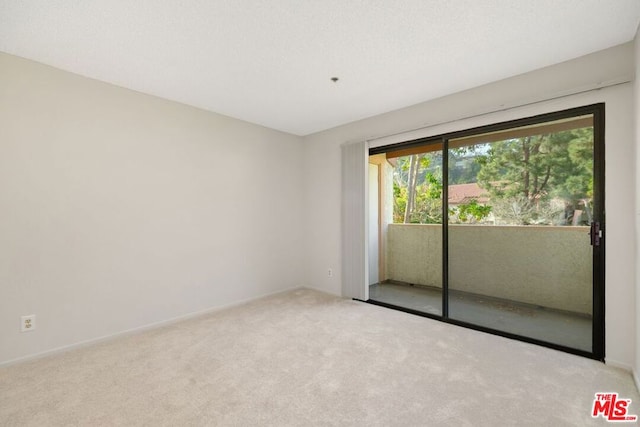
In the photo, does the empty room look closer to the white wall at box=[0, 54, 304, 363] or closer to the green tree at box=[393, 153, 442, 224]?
the white wall at box=[0, 54, 304, 363]

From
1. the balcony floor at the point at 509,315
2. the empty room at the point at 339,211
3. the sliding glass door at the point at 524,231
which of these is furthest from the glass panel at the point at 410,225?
the empty room at the point at 339,211

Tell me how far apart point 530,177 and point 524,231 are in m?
0.67

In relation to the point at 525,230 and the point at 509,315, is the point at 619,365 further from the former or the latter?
the point at 525,230

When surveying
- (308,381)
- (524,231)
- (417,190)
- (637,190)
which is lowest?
(308,381)

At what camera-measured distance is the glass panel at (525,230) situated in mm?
2996

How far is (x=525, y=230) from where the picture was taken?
3.53 metres

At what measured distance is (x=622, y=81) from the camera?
7.35ft

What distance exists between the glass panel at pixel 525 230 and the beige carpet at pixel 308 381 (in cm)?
75

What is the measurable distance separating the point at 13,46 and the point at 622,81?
469 cm

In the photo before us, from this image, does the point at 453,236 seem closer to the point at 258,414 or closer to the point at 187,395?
the point at 258,414

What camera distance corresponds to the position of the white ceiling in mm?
1853

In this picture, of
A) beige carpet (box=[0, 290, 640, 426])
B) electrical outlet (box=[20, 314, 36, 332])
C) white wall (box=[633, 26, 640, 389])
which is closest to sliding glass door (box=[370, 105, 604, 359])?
white wall (box=[633, 26, 640, 389])

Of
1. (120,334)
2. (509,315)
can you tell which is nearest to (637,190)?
(509,315)

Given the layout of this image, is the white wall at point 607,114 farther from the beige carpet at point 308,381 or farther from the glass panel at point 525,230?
the beige carpet at point 308,381
